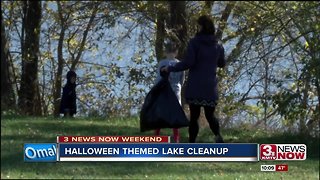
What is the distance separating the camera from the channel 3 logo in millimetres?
9062

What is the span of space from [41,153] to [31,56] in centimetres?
865

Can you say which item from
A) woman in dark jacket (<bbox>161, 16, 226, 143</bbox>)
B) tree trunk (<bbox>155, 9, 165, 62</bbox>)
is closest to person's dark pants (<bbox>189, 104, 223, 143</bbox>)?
woman in dark jacket (<bbox>161, 16, 226, 143</bbox>)

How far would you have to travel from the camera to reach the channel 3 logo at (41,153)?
29.7ft

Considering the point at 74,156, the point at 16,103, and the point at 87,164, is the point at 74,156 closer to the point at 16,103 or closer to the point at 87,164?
the point at 87,164

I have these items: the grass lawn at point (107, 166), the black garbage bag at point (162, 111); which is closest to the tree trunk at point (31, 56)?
the grass lawn at point (107, 166)

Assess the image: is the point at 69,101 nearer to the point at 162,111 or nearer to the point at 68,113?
the point at 68,113

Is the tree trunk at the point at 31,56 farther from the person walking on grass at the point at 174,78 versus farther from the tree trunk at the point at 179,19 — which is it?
the person walking on grass at the point at 174,78

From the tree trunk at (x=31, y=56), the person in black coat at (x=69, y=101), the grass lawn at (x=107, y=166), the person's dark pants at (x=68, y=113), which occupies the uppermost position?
the tree trunk at (x=31, y=56)

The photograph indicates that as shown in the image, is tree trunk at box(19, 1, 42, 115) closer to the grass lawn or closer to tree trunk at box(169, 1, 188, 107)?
tree trunk at box(169, 1, 188, 107)

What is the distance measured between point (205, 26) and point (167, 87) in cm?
87

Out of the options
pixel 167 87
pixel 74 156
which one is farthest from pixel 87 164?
pixel 167 87

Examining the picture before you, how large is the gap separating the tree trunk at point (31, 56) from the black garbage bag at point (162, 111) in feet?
21.9

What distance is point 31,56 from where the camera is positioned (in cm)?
1753

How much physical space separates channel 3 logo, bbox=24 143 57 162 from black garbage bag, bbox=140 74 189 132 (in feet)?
5.07
